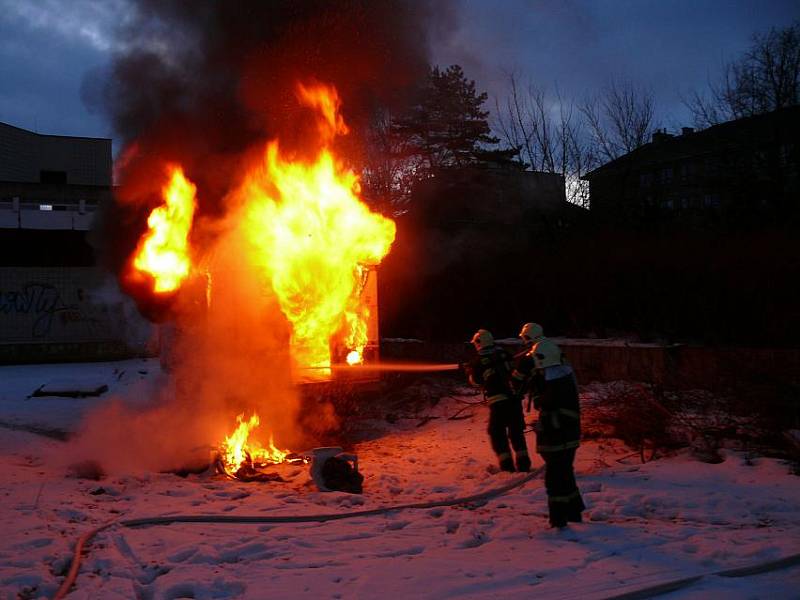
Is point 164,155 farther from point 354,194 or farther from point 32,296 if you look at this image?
point 32,296

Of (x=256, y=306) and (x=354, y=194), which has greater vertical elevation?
(x=354, y=194)

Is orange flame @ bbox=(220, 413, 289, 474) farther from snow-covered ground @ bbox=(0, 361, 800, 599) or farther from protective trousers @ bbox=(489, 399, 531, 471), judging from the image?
protective trousers @ bbox=(489, 399, 531, 471)

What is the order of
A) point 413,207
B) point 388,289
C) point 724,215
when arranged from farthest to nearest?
point 413,207
point 388,289
point 724,215

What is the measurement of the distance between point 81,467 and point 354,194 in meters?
5.81

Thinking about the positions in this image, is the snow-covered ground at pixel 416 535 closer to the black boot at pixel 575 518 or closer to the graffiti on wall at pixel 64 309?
the black boot at pixel 575 518

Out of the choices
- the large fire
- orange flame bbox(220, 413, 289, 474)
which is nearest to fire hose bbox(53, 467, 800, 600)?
orange flame bbox(220, 413, 289, 474)

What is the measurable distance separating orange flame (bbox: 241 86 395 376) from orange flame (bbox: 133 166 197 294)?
34.8 inches

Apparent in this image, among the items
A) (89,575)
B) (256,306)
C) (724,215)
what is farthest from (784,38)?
(89,575)

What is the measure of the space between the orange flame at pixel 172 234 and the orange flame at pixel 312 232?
2.90 ft

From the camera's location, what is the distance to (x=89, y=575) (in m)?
4.55

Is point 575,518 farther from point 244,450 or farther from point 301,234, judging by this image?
point 301,234

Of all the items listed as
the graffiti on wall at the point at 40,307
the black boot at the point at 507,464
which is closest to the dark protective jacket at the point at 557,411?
the black boot at the point at 507,464

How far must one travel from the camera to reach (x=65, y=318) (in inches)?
776

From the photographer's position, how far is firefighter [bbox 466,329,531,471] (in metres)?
7.94
